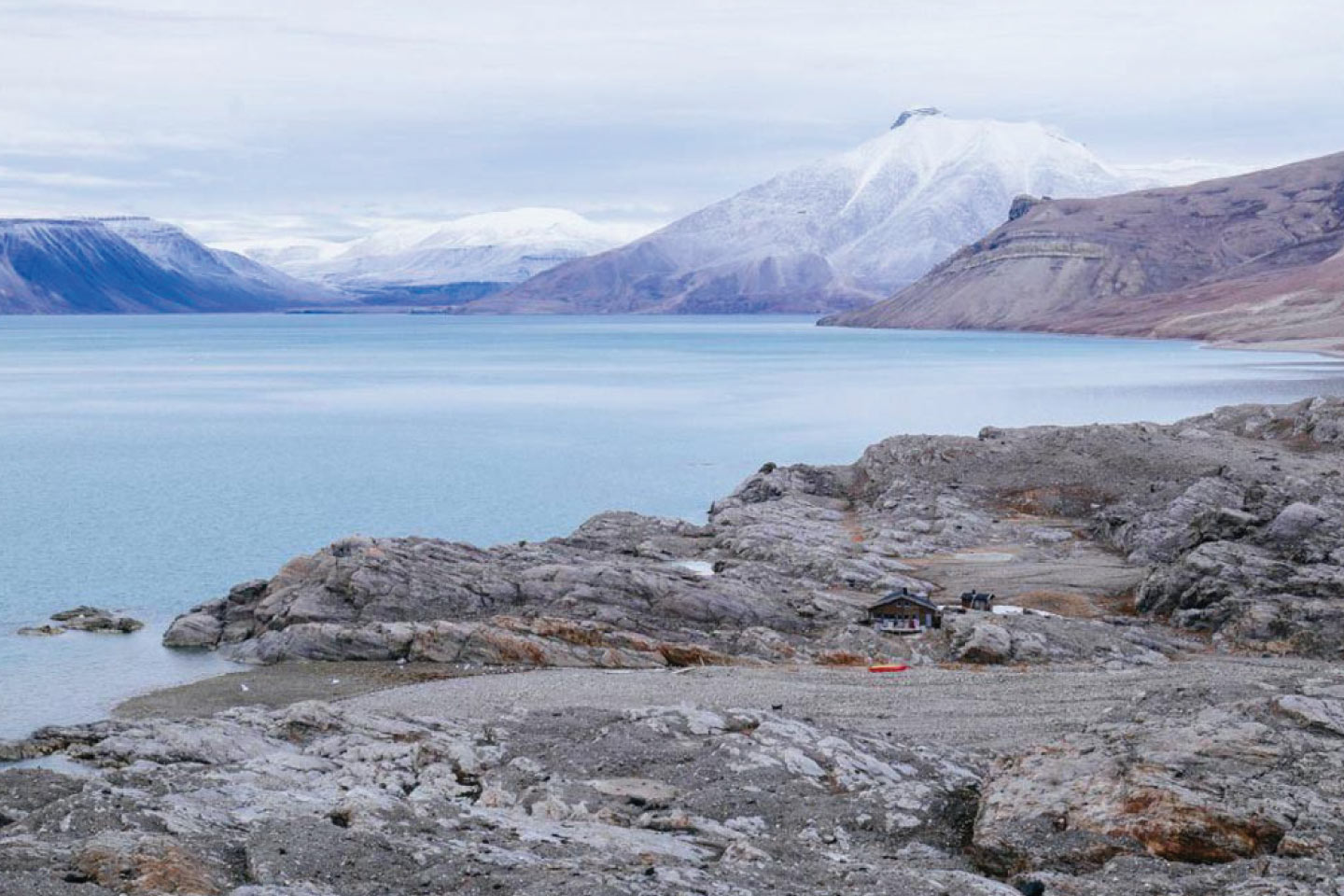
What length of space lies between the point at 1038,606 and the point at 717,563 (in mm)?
7405

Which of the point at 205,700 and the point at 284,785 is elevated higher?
the point at 284,785

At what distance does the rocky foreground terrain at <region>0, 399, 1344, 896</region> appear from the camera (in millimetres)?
12531

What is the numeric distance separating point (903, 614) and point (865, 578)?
427 centimetres

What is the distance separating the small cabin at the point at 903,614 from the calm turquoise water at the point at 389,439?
1255 centimetres

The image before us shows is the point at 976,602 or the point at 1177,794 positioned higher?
the point at 1177,794

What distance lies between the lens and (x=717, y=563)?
33656mm

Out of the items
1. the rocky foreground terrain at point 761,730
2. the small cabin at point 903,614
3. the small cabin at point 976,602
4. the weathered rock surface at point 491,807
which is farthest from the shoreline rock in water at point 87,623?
the small cabin at point 976,602

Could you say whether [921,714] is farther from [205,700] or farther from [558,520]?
[558,520]

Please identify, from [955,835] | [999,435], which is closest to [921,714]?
[955,835]

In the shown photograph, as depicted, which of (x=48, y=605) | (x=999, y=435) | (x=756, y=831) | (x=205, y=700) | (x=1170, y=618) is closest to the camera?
(x=756, y=831)

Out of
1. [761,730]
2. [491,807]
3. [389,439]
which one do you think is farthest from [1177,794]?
[389,439]

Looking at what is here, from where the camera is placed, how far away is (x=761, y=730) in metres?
17.2

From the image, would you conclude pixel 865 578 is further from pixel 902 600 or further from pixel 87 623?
pixel 87 623

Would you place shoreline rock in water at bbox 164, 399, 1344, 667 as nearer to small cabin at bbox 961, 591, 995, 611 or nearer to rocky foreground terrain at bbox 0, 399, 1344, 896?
rocky foreground terrain at bbox 0, 399, 1344, 896
